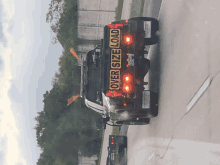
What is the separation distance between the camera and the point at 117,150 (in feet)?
41.9

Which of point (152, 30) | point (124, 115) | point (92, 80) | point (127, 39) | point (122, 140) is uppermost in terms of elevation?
point (152, 30)

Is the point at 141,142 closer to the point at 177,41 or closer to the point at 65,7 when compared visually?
the point at 177,41

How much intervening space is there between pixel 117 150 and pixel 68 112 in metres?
9.21

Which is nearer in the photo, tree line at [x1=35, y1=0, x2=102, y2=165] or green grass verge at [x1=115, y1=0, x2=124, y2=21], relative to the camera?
green grass verge at [x1=115, y1=0, x2=124, y2=21]

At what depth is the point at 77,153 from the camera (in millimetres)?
19062

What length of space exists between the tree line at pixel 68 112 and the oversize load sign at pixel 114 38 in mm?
11833

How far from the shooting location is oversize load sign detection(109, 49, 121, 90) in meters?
6.05

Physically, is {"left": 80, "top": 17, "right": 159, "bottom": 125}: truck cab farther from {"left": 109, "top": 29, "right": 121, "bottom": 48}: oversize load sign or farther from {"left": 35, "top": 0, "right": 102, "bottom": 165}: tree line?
{"left": 35, "top": 0, "right": 102, "bottom": 165}: tree line

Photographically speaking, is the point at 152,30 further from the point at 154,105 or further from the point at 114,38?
the point at 154,105

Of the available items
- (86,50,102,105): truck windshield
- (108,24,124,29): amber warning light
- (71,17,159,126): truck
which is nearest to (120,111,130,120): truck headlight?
(71,17,159,126): truck

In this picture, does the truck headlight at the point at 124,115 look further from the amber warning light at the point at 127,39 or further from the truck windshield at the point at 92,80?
the amber warning light at the point at 127,39

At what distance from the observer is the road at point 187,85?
12.4 ft

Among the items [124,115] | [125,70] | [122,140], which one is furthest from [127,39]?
[122,140]

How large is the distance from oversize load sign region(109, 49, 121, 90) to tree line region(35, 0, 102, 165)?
482 inches
